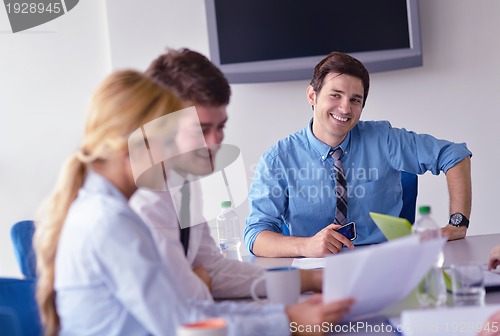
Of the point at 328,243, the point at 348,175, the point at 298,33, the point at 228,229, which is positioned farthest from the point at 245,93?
the point at 328,243

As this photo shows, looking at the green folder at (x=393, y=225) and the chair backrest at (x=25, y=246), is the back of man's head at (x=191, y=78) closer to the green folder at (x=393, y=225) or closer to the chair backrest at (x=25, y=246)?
the green folder at (x=393, y=225)

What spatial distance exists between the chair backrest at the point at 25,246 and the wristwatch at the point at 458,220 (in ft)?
5.05

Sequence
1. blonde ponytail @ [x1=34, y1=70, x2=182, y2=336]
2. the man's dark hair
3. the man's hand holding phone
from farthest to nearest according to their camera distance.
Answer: the man's dark hair, the man's hand holding phone, blonde ponytail @ [x1=34, y1=70, x2=182, y2=336]

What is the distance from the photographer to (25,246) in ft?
6.24

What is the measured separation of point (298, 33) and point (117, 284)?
9.52 ft

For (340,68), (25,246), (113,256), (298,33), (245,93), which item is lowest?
(25,246)

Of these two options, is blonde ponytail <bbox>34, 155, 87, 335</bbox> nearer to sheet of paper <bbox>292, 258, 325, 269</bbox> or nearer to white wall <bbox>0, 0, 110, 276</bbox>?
sheet of paper <bbox>292, 258, 325, 269</bbox>

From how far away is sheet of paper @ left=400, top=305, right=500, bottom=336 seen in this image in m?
1.31

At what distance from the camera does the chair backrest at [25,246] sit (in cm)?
183

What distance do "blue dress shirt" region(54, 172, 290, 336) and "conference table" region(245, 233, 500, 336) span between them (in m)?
0.27

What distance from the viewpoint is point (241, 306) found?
4.42ft

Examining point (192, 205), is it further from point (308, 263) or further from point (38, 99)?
point (38, 99)

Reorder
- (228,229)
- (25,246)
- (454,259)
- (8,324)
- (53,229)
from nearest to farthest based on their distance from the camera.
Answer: (8,324) → (53,229) → (25,246) → (454,259) → (228,229)

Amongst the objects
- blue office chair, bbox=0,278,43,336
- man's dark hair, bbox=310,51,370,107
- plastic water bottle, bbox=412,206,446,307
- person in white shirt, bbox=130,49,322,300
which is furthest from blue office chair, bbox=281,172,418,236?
blue office chair, bbox=0,278,43,336
